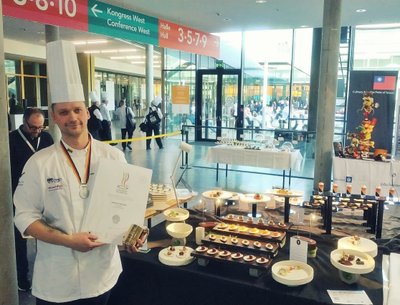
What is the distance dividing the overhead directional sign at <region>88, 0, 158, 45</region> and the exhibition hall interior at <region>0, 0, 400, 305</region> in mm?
16

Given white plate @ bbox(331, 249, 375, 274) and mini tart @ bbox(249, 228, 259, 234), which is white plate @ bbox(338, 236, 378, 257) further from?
mini tart @ bbox(249, 228, 259, 234)

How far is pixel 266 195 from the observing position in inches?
128

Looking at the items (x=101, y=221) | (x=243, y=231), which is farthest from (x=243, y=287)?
(x=101, y=221)

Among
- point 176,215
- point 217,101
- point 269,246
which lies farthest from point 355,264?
point 217,101

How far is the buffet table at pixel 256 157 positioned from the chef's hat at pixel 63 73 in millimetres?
4932

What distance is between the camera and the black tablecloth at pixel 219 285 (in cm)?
175

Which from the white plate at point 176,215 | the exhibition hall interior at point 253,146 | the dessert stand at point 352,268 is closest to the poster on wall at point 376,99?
the exhibition hall interior at point 253,146

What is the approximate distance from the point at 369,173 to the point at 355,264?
3.83 meters

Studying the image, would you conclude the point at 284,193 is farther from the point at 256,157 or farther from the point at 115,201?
the point at 256,157

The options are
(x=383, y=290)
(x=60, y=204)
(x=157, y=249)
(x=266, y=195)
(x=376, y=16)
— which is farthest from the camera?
(x=376, y=16)

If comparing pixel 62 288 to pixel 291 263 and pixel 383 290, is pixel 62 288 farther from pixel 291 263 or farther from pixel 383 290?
pixel 383 290

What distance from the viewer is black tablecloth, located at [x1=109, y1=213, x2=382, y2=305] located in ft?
5.75

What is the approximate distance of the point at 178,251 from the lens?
2.11 m

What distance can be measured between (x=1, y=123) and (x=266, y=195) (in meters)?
2.13
